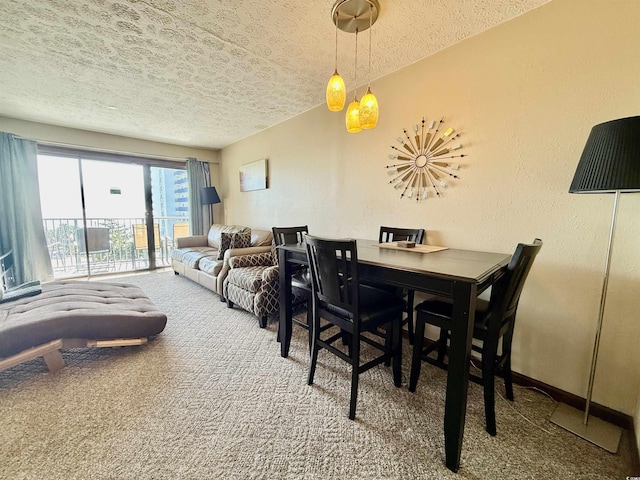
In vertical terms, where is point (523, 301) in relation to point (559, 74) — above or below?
below

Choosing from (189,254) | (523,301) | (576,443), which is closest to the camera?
(576,443)

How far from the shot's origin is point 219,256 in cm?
347

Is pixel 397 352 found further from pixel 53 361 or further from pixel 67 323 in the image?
pixel 53 361

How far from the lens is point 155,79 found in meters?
2.54

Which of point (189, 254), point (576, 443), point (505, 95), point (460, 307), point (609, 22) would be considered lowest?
point (576, 443)

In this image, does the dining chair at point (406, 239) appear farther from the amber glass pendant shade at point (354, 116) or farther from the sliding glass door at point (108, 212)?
the sliding glass door at point (108, 212)

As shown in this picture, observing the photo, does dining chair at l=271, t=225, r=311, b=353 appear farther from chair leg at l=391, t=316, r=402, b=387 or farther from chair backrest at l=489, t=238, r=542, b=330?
chair backrest at l=489, t=238, r=542, b=330

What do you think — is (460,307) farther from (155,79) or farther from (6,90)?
(6,90)

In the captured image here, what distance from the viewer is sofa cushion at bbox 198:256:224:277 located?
3.30 metres

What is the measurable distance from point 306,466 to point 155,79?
3.39 metres

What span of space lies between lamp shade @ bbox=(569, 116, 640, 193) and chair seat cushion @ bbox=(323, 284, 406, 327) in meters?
1.09

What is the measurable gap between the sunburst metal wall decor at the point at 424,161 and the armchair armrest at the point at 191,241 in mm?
3855

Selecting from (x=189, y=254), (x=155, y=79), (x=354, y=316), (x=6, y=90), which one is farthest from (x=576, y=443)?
(x=6, y=90)

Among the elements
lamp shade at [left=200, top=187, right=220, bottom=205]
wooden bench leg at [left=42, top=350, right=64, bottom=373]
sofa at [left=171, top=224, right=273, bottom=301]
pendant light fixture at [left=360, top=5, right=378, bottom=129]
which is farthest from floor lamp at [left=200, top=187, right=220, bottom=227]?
pendant light fixture at [left=360, top=5, right=378, bottom=129]
